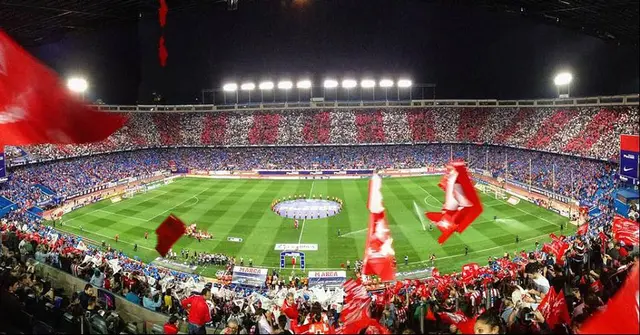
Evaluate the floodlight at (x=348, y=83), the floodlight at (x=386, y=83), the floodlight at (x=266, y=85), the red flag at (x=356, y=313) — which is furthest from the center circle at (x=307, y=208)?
the floodlight at (x=266, y=85)

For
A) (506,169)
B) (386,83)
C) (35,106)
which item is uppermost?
(386,83)

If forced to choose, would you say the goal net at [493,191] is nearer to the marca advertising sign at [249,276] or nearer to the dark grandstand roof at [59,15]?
the marca advertising sign at [249,276]

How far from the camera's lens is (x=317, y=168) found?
229 feet

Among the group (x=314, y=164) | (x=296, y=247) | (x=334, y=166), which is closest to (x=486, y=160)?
(x=334, y=166)

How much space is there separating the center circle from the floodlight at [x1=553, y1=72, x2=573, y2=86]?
4160 centimetres

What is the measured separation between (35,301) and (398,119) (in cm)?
7562

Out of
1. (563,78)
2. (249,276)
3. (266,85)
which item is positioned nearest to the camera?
(249,276)

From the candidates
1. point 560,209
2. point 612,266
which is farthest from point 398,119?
point 612,266

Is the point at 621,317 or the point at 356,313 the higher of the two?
the point at 621,317

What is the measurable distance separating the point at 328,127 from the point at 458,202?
71959 millimetres

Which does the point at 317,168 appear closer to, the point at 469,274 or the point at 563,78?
the point at 563,78

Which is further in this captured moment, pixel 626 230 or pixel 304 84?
pixel 304 84

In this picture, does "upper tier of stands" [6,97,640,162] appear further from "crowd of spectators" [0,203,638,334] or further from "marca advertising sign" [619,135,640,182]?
"marca advertising sign" [619,135,640,182]

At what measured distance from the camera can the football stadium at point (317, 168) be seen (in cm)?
979
